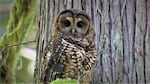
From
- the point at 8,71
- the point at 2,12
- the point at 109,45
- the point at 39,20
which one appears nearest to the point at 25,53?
the point at 2,12

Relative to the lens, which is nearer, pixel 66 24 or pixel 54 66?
pixel 54 66

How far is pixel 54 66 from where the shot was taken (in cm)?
221

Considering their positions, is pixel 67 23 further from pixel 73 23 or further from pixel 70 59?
pixel 70 59

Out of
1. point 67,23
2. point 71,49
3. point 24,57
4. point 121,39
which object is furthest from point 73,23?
point 24,57

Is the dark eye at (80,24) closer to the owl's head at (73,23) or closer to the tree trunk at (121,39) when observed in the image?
the owl's head at (73,23)

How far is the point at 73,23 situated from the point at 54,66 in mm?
252

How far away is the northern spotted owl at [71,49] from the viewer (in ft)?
7.19

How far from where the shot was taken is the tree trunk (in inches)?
90.7

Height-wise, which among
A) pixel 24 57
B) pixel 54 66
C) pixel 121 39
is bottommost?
pixel 24 57

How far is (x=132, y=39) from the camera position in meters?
2.34

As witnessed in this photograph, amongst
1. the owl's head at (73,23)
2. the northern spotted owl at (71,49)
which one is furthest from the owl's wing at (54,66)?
the owl's head at (73,23)

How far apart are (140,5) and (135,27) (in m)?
0.12

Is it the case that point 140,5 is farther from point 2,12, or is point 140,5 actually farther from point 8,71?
point 2,12

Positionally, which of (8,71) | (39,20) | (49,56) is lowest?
(8,71)
